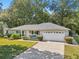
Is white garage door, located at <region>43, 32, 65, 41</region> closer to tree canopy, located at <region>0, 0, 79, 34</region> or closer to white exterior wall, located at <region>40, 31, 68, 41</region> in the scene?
white exterior wall, located at <region>40, 31, 68, 41</region>

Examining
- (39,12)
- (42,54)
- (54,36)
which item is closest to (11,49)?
(42,54)

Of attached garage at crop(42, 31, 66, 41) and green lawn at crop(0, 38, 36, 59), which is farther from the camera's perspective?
attached garage at crop(42, 31, 66, 41)

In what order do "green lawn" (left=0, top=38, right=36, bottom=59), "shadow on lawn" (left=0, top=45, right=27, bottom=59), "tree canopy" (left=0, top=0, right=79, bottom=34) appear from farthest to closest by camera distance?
"tree canopy" (left=0, top=0, right=79, bottom=34) < "green lawn" (left=0, top=38, right=36, bottom=59) < "shadow on lawn" (left=0, top=45, right=27, bottom=59)

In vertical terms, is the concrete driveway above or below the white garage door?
above

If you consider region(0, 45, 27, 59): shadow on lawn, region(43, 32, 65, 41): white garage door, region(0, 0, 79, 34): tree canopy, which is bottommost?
region(43, 32, 65, 41): white garage door

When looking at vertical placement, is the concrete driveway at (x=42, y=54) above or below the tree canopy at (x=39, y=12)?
below

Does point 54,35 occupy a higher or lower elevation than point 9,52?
lower

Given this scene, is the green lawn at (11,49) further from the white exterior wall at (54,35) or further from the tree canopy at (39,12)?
the tree canopy at (39,12)

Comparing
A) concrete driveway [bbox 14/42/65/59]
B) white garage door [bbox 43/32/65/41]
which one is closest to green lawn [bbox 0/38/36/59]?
concrete driveway [bbox 14/42/65/59]

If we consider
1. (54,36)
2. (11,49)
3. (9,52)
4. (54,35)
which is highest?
(9,52)

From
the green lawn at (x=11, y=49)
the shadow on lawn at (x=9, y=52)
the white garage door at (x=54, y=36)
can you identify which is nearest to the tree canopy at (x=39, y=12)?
the white garage door at (x=54, y=36)

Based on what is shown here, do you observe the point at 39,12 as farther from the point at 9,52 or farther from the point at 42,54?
the point at 42,54

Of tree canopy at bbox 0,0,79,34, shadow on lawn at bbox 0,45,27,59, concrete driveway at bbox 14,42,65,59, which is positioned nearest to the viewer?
concrete driveway at bbox 14,42,65,59

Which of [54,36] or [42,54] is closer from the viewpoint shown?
[42,54]
